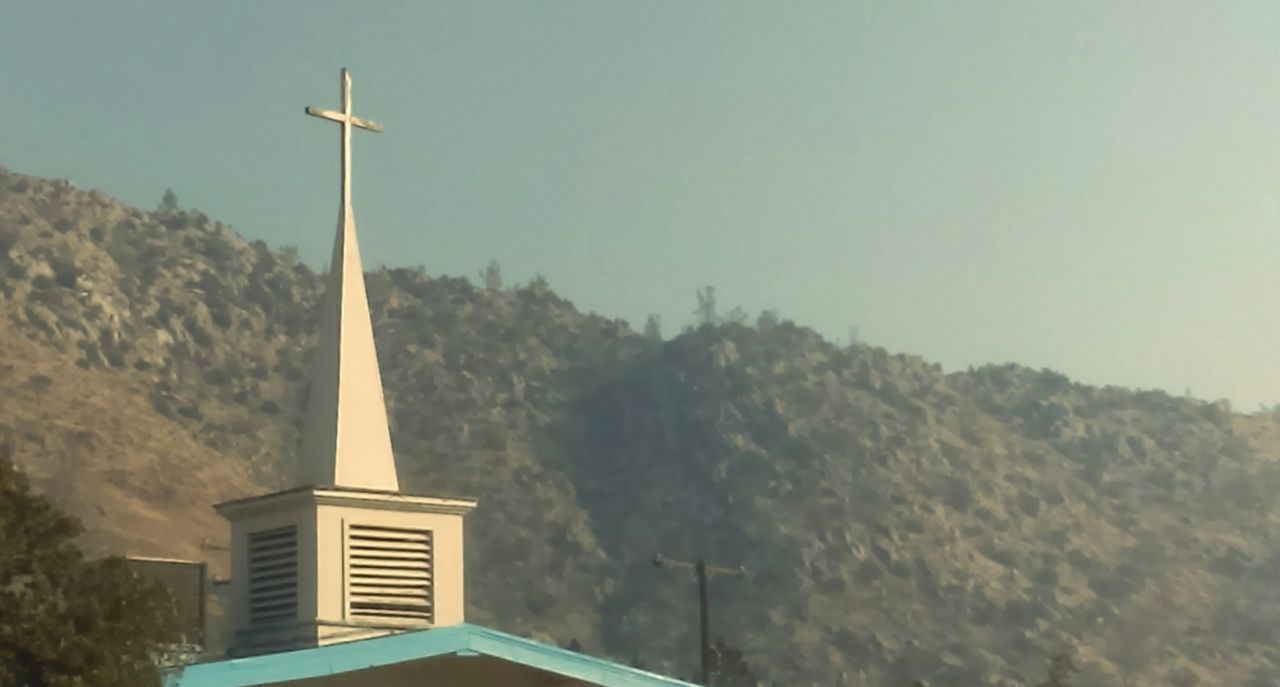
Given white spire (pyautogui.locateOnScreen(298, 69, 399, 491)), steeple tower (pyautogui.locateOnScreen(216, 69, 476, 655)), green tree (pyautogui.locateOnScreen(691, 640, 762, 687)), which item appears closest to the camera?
steeple tower (pyautogui.locateOnScreen(216, 69, 476, 655))

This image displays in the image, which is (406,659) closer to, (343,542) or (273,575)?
(343,542)

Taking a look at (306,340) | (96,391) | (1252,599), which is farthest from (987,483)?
(96,391)

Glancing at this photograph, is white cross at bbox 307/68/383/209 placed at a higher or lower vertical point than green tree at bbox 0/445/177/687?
higher

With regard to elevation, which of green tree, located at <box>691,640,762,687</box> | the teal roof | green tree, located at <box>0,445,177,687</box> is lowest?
green tree, located at <box>691,640,762,687</box>

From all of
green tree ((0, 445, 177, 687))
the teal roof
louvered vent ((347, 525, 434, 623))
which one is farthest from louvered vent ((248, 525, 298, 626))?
green tree ((0, 445, 177, 687))

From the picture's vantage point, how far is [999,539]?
434 ft

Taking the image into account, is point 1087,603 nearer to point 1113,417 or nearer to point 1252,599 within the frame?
point 1252,599

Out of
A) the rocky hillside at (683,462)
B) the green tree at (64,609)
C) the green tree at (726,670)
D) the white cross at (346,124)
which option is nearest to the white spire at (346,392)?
the white cross at (346,124)

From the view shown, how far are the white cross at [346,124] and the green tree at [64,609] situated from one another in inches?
346

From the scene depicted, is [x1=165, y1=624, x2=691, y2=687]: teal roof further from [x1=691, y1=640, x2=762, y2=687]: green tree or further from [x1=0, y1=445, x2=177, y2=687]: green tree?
[x1=691, y1=640, x2=762, y2=687]: green tree

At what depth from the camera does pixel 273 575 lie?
19.2 m

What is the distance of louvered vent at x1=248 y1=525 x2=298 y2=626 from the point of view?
18984 mm

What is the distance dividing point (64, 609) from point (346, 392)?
27.2 ft

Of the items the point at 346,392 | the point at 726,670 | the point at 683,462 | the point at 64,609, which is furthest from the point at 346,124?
the point at 683,462
